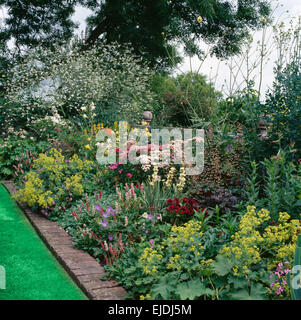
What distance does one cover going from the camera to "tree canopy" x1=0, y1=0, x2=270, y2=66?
42.8 ft

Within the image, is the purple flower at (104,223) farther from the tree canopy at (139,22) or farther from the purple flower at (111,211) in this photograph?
the tree canopy at (139,22)

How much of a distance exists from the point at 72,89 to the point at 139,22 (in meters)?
4.84

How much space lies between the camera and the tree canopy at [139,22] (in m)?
13.1

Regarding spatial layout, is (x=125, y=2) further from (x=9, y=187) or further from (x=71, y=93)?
(x=9, y=187)

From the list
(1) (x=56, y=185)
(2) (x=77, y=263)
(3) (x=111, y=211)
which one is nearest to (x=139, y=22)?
(1) (x=56, y=185)

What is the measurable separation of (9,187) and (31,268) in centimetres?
350

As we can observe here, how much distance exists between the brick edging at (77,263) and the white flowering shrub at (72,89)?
4.96 metres

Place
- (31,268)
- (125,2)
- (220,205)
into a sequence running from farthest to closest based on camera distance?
(125,2) → (220,205) → (31,268)

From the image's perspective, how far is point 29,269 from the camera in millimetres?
3379

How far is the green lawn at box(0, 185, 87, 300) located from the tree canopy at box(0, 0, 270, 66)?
10198 mm

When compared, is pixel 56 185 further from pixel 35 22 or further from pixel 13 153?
pixel 35 22

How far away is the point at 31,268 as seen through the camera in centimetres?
340
